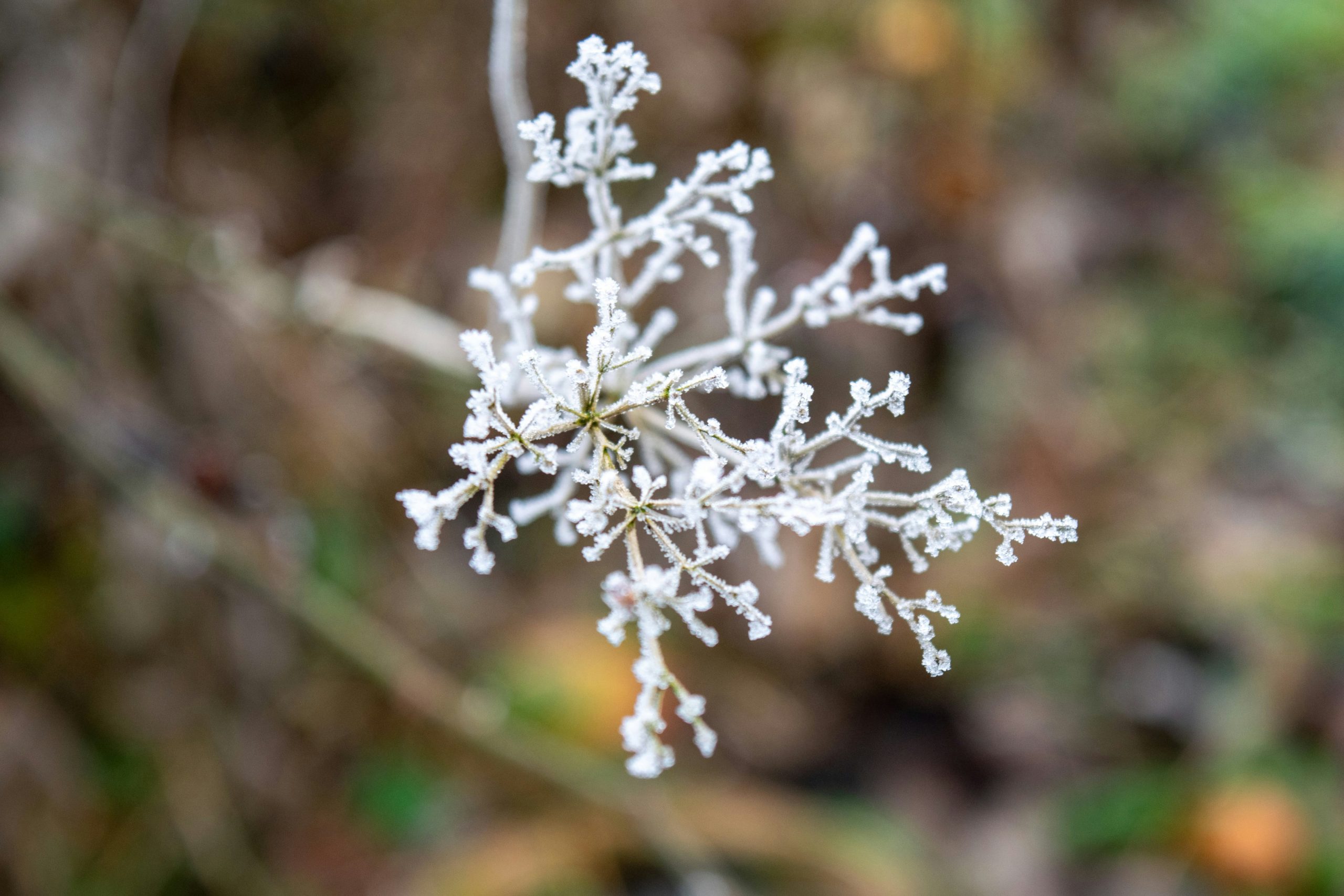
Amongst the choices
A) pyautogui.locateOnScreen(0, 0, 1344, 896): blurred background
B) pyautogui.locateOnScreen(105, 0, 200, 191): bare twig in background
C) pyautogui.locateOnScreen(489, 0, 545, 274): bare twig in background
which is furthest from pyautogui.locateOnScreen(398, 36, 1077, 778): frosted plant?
pyautogui.locateOnScreen(105, 0, 200, 191): bare twig in background

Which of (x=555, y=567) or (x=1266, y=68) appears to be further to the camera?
(x=1266, y=68)

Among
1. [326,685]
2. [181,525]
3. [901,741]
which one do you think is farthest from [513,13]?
[901,741]

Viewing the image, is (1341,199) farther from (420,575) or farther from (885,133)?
(420,575)

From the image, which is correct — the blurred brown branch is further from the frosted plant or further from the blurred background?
the frosted plant

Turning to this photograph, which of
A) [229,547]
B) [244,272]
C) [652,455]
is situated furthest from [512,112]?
[229,547]

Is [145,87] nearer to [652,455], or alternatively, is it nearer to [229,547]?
[229,547]

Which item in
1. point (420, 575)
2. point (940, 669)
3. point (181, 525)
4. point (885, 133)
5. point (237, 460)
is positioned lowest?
point (940, 669)
